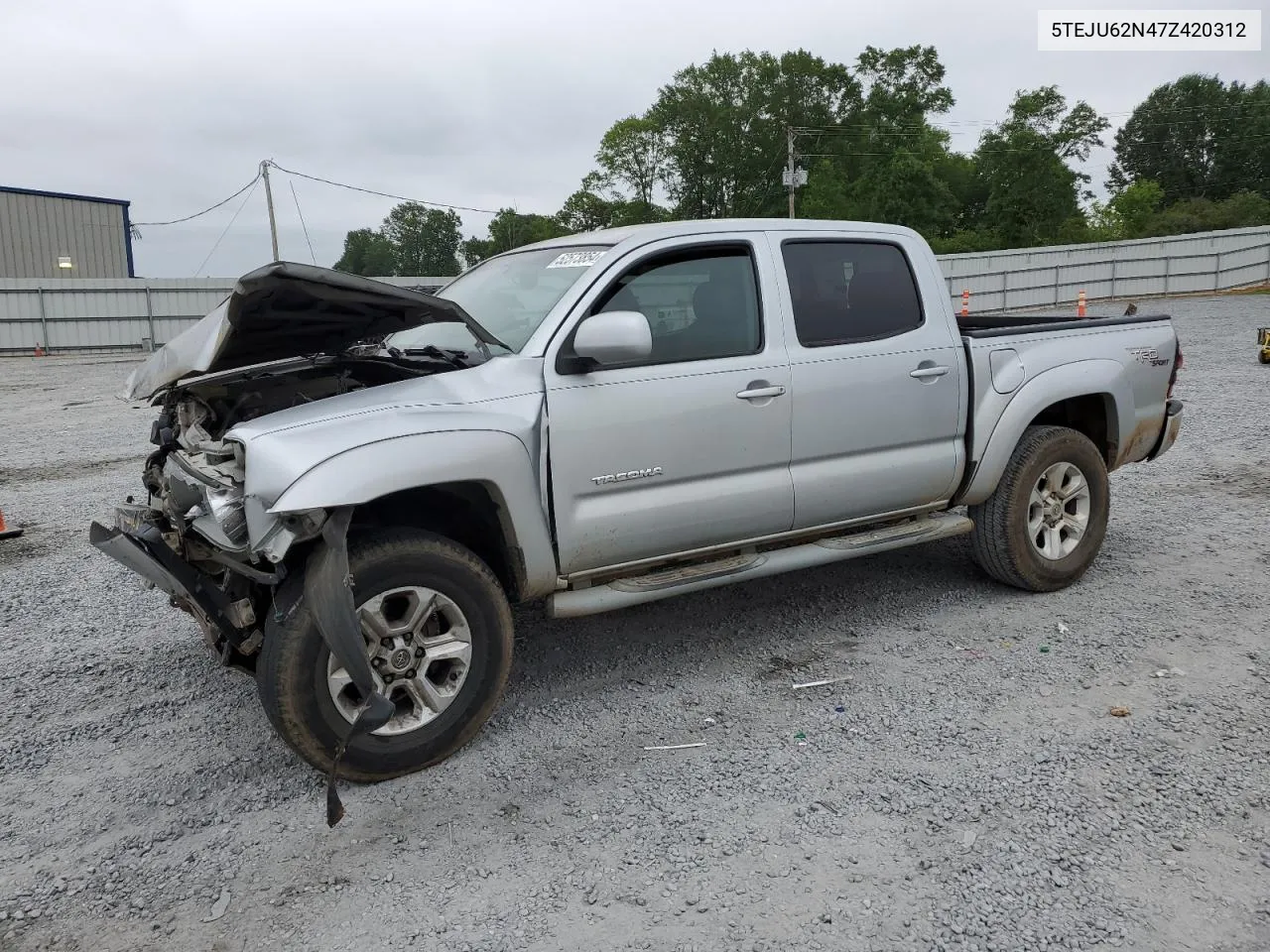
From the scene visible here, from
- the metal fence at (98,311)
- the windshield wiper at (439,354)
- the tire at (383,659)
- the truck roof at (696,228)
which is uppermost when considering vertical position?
the metal fence at (98,311)

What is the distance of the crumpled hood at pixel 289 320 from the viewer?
3.35 m

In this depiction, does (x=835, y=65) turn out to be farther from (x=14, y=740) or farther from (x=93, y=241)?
(x=14, y=740)

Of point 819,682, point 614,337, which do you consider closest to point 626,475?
point 614,337

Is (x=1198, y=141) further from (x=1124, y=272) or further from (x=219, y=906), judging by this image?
(x=219, y=906)

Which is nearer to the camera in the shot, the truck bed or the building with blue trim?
the truck bed

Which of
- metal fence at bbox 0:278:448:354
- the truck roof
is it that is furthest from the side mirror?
metal fence at bbox 0:278:448:354

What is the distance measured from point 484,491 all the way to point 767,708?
1444 millimetres

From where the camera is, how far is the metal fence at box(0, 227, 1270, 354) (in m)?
26.5

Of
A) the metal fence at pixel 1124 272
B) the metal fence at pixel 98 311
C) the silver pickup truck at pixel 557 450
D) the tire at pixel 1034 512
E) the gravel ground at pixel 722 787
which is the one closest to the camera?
the gravel ground at pixel 722 787

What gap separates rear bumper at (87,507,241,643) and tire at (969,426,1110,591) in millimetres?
3619

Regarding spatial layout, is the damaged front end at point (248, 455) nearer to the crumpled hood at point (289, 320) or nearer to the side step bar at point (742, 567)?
the crumpled hood at point (289, 320)

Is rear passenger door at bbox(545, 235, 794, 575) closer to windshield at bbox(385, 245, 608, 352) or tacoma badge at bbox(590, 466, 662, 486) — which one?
tacoma badge at bbox(590, 466, 662, 486)

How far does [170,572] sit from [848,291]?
124 inches

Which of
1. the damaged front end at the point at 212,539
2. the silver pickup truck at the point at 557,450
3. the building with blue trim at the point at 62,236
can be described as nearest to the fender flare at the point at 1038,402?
the silver pickup truck at the point at 557,450
